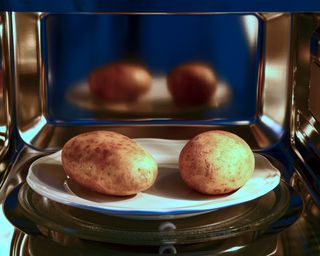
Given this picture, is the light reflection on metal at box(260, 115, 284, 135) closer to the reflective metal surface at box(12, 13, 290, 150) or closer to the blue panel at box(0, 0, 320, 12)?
the reflective metal surface at box(12, 13, 290, 150)

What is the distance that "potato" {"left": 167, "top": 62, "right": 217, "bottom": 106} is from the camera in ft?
3.42

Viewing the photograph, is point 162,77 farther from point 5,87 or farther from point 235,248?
point 235,248

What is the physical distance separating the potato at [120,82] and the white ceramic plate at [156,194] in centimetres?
17

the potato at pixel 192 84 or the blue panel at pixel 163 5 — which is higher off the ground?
the blue panel at pixel 163 5

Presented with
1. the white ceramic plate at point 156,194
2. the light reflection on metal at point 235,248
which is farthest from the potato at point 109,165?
the light reflection on metal at point 235,248

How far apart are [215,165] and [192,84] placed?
0.95 feet

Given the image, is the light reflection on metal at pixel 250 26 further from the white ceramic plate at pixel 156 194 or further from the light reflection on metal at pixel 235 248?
the light reflection on metal at pixel 235 248

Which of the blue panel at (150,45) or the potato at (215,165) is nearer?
the potato at (215,165)

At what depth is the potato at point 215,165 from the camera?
79 centimetres

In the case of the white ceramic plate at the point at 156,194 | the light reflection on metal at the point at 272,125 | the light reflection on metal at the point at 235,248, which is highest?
the white ceramic plate at the point at 156,194

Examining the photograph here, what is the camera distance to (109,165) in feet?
2.57

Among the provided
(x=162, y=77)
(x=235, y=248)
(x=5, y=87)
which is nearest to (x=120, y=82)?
(x=162, y=77)

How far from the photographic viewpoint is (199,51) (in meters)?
1.03

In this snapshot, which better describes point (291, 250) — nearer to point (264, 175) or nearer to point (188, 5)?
point (264, 175)
